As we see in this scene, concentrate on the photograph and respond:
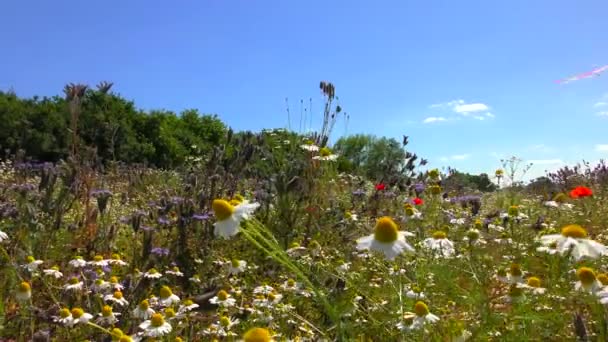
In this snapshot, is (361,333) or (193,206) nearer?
(361,333)

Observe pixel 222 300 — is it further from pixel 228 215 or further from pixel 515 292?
pixel 515 292

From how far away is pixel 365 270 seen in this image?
3291 millimetres

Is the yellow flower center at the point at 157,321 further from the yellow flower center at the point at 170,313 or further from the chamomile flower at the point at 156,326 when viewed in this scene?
the yellow flower center at the point at 170,313

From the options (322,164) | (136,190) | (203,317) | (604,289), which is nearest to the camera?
(604,289)

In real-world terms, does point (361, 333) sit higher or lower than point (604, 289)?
lower

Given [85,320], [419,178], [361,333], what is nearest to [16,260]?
[85,320]

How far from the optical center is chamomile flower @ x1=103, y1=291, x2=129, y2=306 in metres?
2.63

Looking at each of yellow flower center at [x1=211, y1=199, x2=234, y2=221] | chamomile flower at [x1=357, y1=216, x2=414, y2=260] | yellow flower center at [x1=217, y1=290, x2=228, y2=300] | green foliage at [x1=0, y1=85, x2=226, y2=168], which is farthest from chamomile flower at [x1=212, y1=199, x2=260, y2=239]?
green foliage at [x1=0, y1=85, x2=226, y2=168]

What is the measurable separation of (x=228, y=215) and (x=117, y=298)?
0.97 meters

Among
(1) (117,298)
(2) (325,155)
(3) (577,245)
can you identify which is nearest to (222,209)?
(1) (117,298)

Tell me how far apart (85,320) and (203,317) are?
52 cm

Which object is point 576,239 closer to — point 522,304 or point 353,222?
point 522,304

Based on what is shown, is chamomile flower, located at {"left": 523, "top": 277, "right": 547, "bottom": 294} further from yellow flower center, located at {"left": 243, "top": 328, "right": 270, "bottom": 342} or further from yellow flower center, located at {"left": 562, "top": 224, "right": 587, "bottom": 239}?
yellow flower center, located at {"left": 243, "top": 328, "right": 270, "bottom": 342}

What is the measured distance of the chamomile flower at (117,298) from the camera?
2.63 meters
